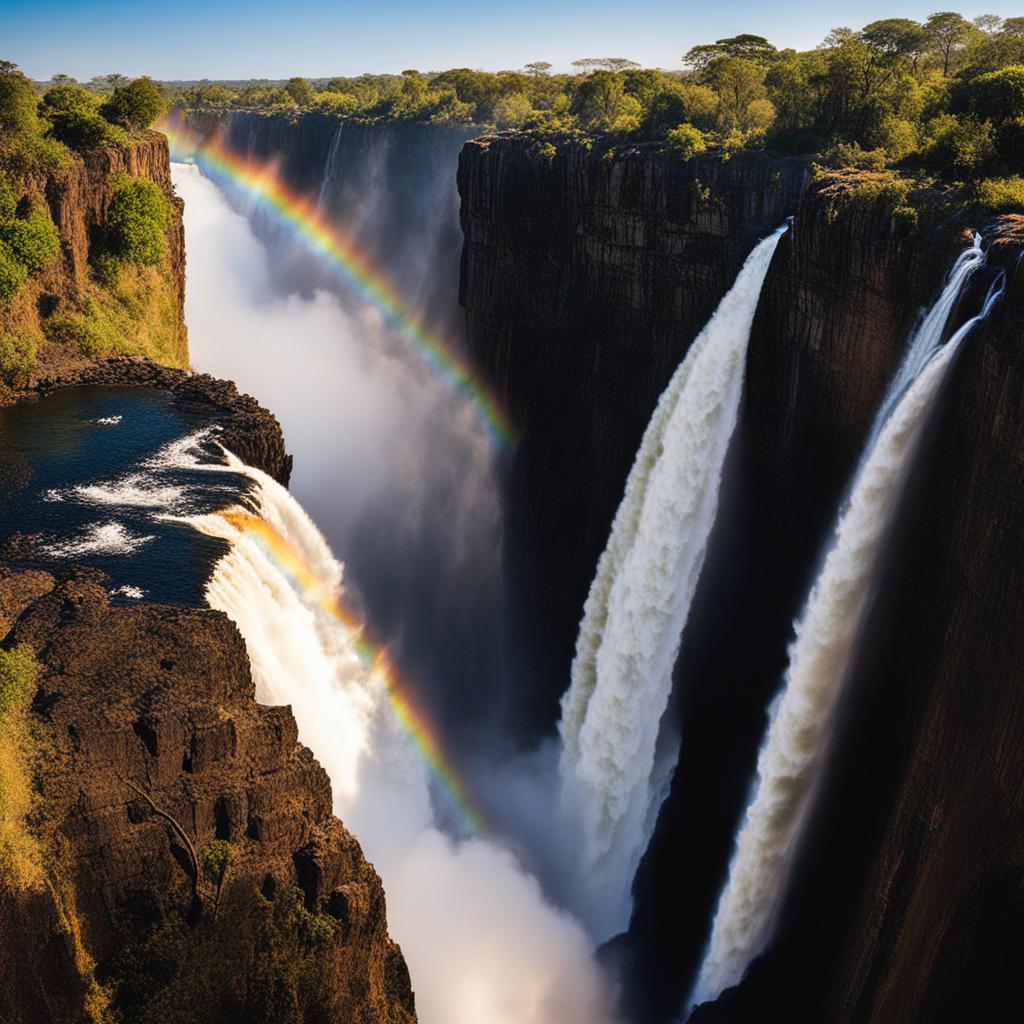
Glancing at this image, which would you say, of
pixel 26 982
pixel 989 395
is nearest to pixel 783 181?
pixel 989 395

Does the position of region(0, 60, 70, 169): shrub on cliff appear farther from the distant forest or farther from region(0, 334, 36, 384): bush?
region(0, 334, 36, 384): bush

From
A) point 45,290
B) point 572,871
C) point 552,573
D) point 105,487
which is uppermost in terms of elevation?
point 45,290

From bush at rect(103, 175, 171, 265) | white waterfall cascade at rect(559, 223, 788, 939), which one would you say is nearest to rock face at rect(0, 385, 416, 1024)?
white waterfall cascade at rect(559, 223, 788, 939)

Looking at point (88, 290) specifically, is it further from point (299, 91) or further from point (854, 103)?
point (299, 91)

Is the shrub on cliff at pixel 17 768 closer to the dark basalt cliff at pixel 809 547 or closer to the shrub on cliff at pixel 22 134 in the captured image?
the dark basalt cliff at pixel 809 547

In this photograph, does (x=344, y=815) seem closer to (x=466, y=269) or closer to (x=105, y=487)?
(x=105, y=487)
